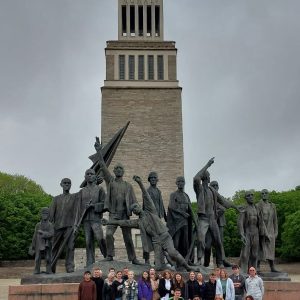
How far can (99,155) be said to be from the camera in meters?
14.8

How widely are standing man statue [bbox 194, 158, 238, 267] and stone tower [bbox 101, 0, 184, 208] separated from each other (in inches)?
1177

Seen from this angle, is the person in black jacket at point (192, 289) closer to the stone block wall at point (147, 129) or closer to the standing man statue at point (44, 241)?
the standing man statue at point (44, 241)

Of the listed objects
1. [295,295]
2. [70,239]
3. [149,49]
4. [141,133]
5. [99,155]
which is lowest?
[295,295]

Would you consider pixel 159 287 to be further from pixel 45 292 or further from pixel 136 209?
pixel 45 292

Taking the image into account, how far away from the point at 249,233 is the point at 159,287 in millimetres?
4164

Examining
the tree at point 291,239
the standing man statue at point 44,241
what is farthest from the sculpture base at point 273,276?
the tree at point 291,239

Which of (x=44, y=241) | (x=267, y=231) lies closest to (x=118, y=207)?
(x=44, y=241)

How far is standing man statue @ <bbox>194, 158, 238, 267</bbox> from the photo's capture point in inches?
557

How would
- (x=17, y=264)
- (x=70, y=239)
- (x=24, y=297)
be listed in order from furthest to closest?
1. (x=17, y=264)
2. (x=70, y=239)
3. (x=24, y=297)

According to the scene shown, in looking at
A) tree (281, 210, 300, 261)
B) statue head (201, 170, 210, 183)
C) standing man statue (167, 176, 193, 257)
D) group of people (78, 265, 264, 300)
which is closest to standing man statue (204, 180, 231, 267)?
standing man statue (167, 176, 193, 257)

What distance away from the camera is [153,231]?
13.1m

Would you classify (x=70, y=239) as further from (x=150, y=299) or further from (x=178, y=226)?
Result: (x=150, y=299)

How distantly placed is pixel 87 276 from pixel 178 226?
3.90 metres

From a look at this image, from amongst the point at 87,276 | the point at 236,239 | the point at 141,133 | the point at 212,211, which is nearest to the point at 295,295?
the point at 212,211
